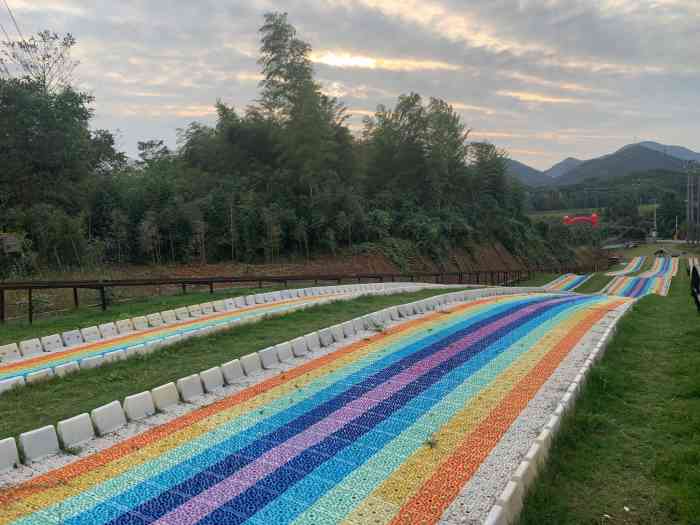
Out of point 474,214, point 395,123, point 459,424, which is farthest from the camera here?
point 474,214

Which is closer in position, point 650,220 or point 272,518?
point 272,518

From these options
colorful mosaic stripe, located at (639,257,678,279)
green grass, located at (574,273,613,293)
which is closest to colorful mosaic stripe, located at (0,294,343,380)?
green grass, located at (574,273,613,293)

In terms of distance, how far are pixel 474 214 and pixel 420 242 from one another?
10.5 meters

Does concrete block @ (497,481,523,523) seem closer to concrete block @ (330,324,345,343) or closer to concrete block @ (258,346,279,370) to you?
concrete block @ (258,346,279,370)

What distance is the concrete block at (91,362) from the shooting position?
6408 mm

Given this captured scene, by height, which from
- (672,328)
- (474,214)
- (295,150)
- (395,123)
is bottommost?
(672,328)

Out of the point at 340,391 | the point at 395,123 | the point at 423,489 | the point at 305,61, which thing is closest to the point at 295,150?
the point at 305,61

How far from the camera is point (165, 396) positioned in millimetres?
5246

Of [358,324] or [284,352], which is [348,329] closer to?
[358,324]

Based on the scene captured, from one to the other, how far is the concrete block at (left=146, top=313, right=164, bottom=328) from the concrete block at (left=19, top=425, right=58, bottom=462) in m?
5.25

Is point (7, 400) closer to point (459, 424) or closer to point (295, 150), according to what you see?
point (459, 424)

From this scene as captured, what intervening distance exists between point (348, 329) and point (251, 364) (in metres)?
2.41

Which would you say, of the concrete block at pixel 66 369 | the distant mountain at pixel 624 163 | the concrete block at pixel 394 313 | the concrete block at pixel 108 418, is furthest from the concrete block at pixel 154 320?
the distant mountain at pixel 624 163

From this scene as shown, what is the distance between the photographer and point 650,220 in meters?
83.6
